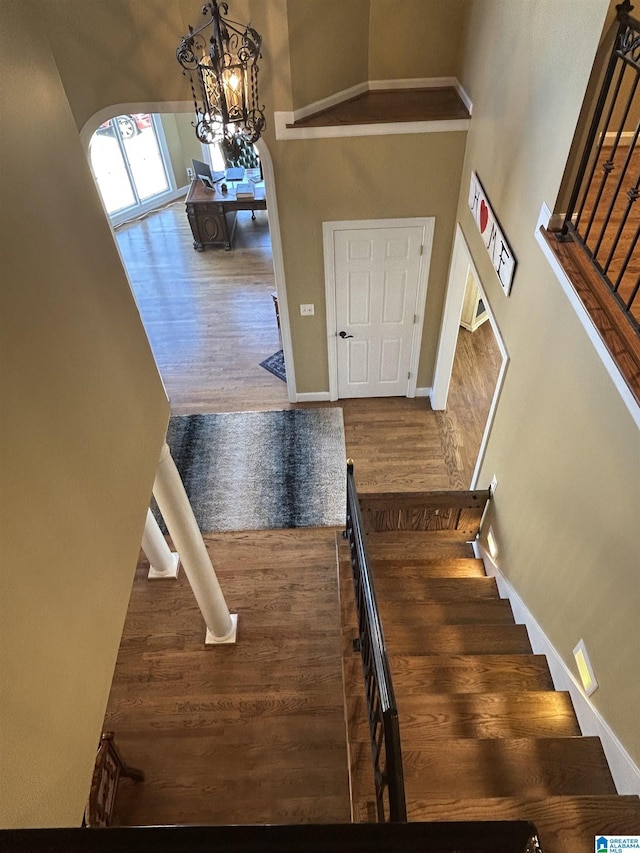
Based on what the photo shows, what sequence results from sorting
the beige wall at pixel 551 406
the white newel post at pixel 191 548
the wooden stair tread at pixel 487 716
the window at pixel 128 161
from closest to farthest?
the beige wall at pixel 551 406, the wooden stair tread at pixel 487 716, the white newel post at pixel 191 548, the window at pixel 128 161

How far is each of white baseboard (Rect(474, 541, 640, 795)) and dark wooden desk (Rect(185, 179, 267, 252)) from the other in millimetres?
6944

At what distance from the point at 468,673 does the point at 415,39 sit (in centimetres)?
467

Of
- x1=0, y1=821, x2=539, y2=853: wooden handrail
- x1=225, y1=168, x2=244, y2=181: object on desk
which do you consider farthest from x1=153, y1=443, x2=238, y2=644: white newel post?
x1=225, y1=168, x2=244, y2=181: object on desk

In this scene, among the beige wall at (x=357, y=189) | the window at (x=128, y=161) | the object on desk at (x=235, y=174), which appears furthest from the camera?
the window at (x=128, y=161)

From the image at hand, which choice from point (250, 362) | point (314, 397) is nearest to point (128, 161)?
point (250, 362)

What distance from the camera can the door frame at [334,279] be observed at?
5.00 meters

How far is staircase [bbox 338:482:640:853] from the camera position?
2264mm

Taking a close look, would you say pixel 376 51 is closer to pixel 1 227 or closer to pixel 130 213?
pixel 1 227

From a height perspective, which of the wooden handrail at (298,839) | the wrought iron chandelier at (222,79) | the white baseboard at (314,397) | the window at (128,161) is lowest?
the wooden handrail at (298,839)

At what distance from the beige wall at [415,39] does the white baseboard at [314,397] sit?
10.0 ft

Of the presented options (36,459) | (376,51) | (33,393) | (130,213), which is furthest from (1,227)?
(130,213)

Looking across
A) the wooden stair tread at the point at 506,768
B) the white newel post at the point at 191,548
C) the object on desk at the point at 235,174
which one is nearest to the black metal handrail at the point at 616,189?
the wooden stair tread at the point at 506,768

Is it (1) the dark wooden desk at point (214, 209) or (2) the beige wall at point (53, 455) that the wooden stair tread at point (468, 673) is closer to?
(2) the beige wall at point (53, 455)

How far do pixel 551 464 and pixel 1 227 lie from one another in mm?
2819
